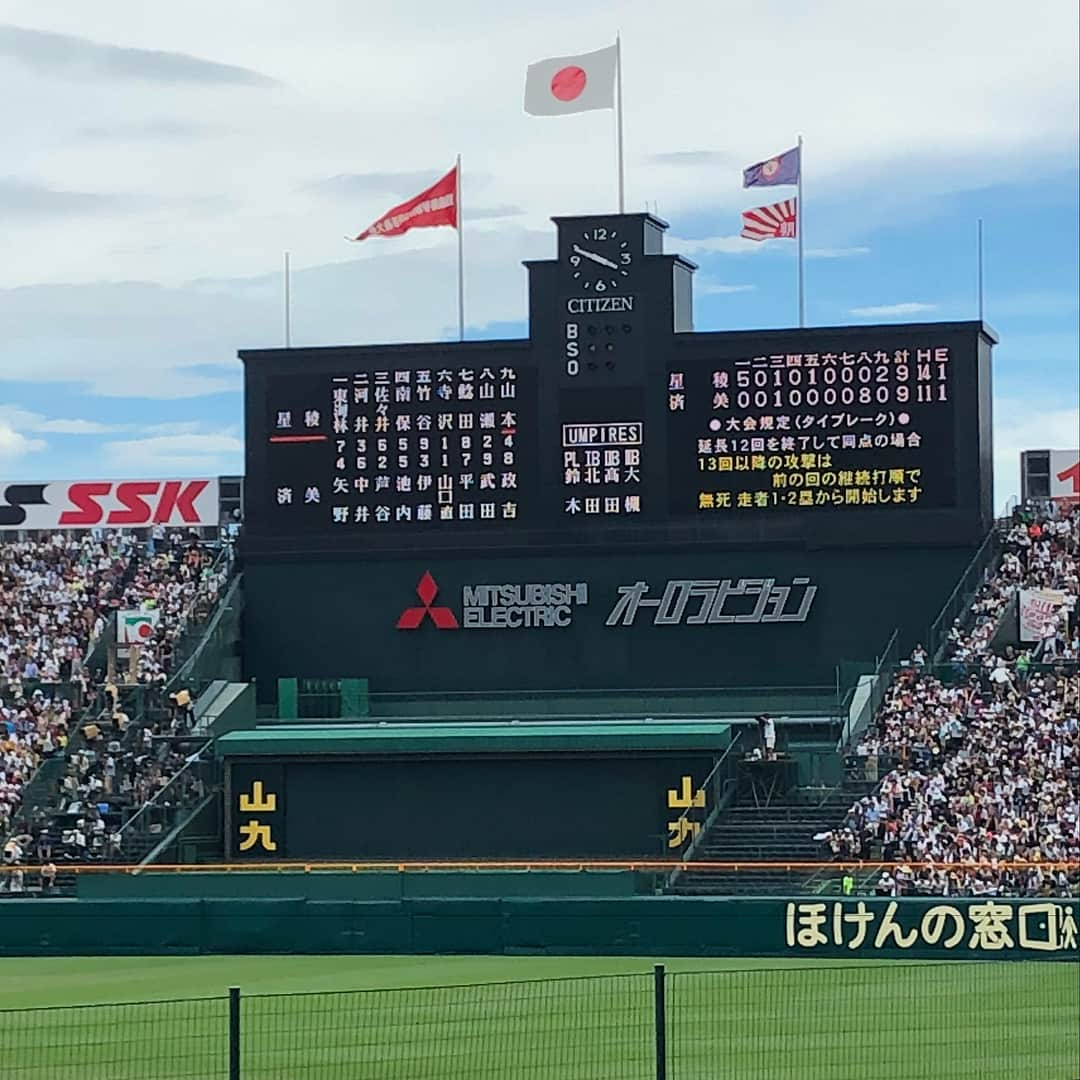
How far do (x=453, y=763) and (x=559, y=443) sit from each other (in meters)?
5.44

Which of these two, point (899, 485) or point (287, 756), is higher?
point (899, 485)

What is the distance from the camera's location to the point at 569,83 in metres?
39.1

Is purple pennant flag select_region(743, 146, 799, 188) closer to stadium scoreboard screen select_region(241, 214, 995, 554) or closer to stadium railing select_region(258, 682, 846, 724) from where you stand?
stadium scoreboard screen select_region(241, 214, 995, 554)

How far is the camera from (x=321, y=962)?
29562 millimetres

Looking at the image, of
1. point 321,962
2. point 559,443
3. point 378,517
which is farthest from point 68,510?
point 321,962

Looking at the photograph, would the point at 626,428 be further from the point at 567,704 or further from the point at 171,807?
the point at 171,807

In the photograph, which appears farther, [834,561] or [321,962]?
[834,561]

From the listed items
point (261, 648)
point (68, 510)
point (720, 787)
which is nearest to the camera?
point (720, 787)

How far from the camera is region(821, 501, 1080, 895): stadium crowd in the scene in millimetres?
33500

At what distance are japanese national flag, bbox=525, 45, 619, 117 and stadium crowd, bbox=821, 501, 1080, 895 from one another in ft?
32.3

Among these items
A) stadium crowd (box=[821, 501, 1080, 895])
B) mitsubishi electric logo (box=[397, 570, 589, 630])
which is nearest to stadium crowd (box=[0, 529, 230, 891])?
mitsubishi electric logo (box=[397, 570, 589, 630])

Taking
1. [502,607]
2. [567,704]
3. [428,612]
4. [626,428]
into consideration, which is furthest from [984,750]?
[428,612]

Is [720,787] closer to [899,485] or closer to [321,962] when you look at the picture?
[899,485]

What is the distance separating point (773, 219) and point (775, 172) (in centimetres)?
79
